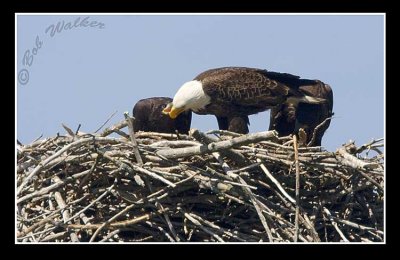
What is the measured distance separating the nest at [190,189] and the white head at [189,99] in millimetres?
772

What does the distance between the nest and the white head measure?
772mm

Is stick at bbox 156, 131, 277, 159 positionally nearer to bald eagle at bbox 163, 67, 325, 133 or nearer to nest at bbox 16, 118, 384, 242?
nest at bbox 16, 118, 384, 242

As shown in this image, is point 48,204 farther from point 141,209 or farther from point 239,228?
point 239,228

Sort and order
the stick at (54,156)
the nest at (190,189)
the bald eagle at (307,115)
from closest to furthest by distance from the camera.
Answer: the stick at (54,156)
the nest at (190,189)
the bald eagle at (307,115)

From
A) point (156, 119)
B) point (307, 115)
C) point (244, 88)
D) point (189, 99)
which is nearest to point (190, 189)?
point (189, 99)

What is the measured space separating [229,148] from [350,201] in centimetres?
113

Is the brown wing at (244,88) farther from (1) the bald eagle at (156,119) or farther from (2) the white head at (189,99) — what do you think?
(1) the bald eagle at (156,119)

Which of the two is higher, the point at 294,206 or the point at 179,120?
the point at 179,120

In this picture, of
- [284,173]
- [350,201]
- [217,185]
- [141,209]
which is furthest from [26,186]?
[350,201]

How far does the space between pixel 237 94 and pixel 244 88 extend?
0.08 meters

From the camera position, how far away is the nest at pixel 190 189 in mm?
6848

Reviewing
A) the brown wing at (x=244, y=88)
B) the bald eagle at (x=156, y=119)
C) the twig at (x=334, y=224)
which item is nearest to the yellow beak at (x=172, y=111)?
the bald eagle at (x=156, y=119)

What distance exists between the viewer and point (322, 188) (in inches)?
291

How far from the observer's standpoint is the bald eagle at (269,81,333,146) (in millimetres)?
8398
